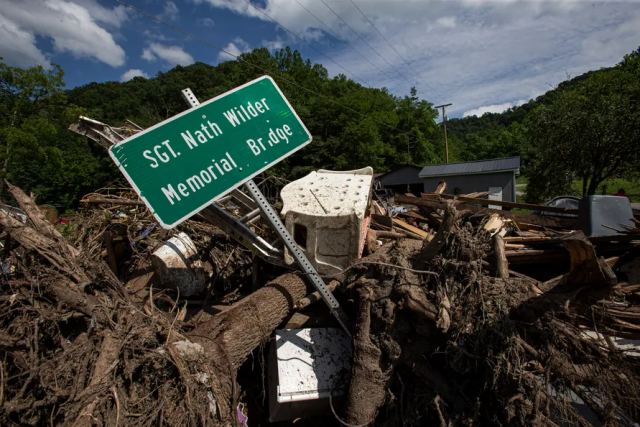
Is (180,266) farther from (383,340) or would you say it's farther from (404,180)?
(404,180)

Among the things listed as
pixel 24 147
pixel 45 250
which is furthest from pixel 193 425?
pixel 24 147

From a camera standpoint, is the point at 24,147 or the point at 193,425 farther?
the point at 24,147

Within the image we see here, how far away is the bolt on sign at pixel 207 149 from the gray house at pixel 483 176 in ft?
58.4

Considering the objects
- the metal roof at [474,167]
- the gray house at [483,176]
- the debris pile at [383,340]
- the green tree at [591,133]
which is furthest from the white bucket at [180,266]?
the metal roof at [474,167]

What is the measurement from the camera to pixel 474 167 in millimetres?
20391

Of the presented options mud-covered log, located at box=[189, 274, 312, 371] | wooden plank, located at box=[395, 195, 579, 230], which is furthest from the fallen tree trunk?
wooden plank, located at box=[395, 195, 579, 230]

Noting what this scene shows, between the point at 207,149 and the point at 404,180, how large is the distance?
2567 cm

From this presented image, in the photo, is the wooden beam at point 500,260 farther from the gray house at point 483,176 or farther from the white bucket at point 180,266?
the gray house at point 483,176

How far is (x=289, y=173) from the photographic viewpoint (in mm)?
26562

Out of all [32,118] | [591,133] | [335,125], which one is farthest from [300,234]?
[335,125]

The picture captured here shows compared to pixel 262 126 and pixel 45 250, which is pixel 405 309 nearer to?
pixel 262 126

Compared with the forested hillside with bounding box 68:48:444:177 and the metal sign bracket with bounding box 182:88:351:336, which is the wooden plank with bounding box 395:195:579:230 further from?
the forested hillside with bounding box 68:48:444:177

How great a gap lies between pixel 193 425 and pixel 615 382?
2798 mm

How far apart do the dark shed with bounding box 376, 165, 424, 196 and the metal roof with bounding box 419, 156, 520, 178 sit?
182 cm
